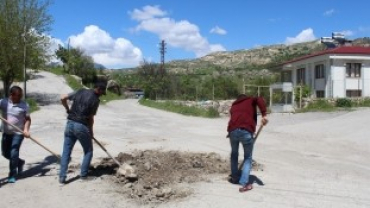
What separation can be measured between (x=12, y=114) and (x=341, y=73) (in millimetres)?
31504

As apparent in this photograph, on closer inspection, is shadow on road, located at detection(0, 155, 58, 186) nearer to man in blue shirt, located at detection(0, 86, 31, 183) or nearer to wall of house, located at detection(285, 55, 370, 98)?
man in blue shirt, located at detection(0, 86, 31, 183)

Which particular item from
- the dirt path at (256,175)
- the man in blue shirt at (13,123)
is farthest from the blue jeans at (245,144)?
the man in blue shirt at (13,123)

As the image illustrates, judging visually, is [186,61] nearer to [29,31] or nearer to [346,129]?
[29,31]

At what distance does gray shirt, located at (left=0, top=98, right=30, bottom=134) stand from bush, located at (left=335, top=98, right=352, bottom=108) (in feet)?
87.4

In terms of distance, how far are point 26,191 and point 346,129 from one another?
13.9 meters

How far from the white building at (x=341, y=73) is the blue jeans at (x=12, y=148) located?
3033 centimetres

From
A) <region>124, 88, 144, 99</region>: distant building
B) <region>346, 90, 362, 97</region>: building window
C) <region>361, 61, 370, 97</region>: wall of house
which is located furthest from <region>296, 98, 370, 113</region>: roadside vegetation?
<region>124, 88, 144, 99</region>: distant building

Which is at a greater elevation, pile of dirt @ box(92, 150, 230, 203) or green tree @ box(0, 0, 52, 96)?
green tree @ box(0, 0, 52, 96)

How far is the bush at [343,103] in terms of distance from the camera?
30484mm

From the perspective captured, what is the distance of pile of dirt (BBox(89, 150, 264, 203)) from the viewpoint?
6.64 m

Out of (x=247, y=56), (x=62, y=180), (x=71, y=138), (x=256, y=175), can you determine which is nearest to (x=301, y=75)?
(x=256, y=175)

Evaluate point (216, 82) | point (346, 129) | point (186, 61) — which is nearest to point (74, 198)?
point (346, 129)

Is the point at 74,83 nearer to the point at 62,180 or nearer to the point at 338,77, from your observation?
the point at 338,77

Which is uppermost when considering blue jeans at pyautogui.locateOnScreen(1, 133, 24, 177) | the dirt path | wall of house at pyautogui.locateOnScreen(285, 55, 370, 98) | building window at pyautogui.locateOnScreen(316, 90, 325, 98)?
wall of house at pyautogui.locateOnScreen(285, 55, 370, 98)
